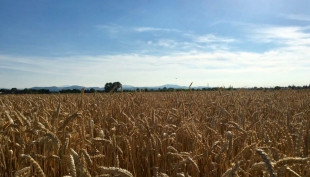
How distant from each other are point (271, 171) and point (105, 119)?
3.07 meters

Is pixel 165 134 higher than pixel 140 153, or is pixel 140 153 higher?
pixel 165 134

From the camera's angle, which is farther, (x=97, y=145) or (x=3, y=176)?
(x=97, y=145)

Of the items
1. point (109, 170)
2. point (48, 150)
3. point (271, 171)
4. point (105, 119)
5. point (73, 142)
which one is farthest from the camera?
point (105, 119)

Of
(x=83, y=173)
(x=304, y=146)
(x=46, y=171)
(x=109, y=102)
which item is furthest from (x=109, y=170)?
(x=109, y=102)

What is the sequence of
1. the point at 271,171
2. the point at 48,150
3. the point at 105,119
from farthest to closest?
the point at 105,119
the point at 48,150
the point at 271,171

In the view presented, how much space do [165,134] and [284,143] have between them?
1040 millimetres

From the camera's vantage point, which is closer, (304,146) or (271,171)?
(271,171)

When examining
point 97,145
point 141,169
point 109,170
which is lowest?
point 141,169

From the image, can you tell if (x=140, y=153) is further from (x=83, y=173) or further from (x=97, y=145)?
(x=83, y=173)

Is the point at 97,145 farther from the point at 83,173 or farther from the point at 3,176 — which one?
the point at 83,173

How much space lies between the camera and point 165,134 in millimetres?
2520

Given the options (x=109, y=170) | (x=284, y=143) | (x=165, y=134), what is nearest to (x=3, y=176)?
(x=165, y=134)

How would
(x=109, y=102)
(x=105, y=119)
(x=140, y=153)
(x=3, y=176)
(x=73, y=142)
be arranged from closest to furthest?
(x=3, y=176)
(x=73, y=142)
(x=140, y=153)
(x=105, y=119)
(x=109, y=102)

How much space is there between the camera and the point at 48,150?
2172 millimetres
